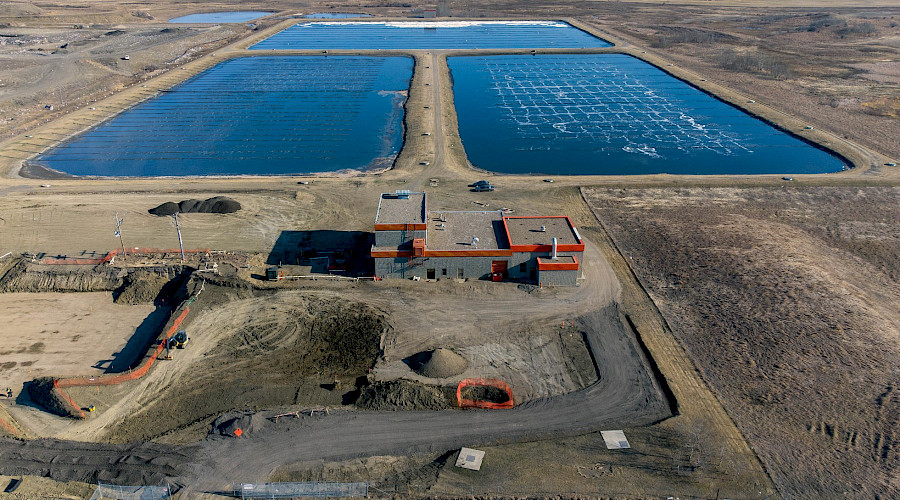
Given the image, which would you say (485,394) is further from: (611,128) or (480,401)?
(611,128)

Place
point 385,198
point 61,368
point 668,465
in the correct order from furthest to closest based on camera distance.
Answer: point 385,198
point 61,368
point 668,465

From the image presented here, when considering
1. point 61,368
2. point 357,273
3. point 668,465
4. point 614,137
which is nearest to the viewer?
point 668,465

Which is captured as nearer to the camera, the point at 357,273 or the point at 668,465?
the point at 668,465

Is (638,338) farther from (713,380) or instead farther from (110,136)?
(110,136)

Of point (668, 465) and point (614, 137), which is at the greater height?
point (614, 137)

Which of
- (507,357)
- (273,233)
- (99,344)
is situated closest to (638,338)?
(507,357)

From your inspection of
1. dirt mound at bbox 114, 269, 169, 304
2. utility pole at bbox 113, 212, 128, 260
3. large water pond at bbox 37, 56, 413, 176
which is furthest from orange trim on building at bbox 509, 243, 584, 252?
utility pole at bbox 113, 212, 128, 260
